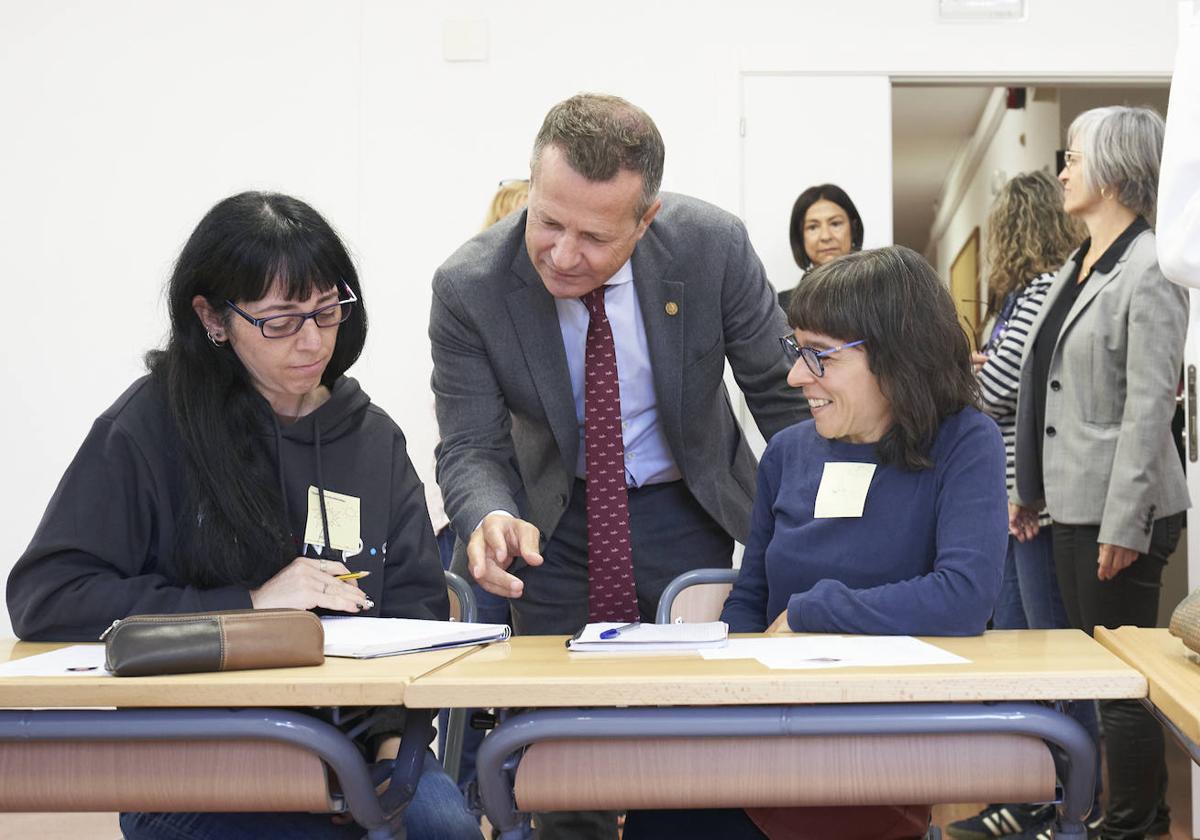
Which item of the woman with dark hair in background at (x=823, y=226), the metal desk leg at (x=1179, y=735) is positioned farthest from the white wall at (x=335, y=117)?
the metal desk leg at (x=1179, y=735)

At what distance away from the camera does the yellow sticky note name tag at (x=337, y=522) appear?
193 centimetres

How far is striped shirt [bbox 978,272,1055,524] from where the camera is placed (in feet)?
10.5

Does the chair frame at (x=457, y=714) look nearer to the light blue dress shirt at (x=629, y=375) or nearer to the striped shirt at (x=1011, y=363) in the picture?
the light blue dress shirt at (x=629, y=375)

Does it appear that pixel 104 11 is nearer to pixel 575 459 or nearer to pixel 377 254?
pixel 377 254

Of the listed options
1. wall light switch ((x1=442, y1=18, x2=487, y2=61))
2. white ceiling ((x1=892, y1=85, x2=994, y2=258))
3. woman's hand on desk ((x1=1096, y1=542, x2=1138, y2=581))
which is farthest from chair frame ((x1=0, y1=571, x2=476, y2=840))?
white ceiling ((x1=892, y1=85, x2=994, y2=258))

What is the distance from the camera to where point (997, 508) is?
181cm

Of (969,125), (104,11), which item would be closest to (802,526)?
(104,11)

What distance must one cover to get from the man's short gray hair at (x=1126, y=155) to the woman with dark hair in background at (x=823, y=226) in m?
1.21

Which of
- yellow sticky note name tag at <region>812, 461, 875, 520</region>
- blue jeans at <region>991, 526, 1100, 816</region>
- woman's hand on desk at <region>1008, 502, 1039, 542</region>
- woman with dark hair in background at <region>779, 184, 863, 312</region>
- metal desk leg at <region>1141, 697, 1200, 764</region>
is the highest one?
woman with dark hair in background at <region>779, 184, 863, 312</region>

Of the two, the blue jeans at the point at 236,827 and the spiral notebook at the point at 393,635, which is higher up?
the spiral notebook at the point at 393,635

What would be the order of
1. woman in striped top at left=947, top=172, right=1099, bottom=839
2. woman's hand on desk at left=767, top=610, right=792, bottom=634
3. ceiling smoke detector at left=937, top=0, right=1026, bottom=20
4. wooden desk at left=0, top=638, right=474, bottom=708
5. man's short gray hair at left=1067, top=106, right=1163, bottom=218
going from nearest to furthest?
wooden desk at left=0, top=638, right=474, bottom=708 < woman's hand on desk at left=767, top=610, right=792, bottom=634 < man's short gray hair at left=1067, top=106, right=1163, bottom=218 < woman in striped top at left=947, top=172, right=1099, bottom=839 < ceiling smoke detector at left=937, top=0, right=1026, bottom=20

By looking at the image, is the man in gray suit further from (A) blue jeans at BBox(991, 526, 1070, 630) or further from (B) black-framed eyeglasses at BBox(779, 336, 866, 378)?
(A) blue jeans at BBox(991, 526, 1070, 630)

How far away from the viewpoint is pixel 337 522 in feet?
6.40

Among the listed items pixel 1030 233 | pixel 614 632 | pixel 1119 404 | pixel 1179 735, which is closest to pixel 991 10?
pixel 1030 233
